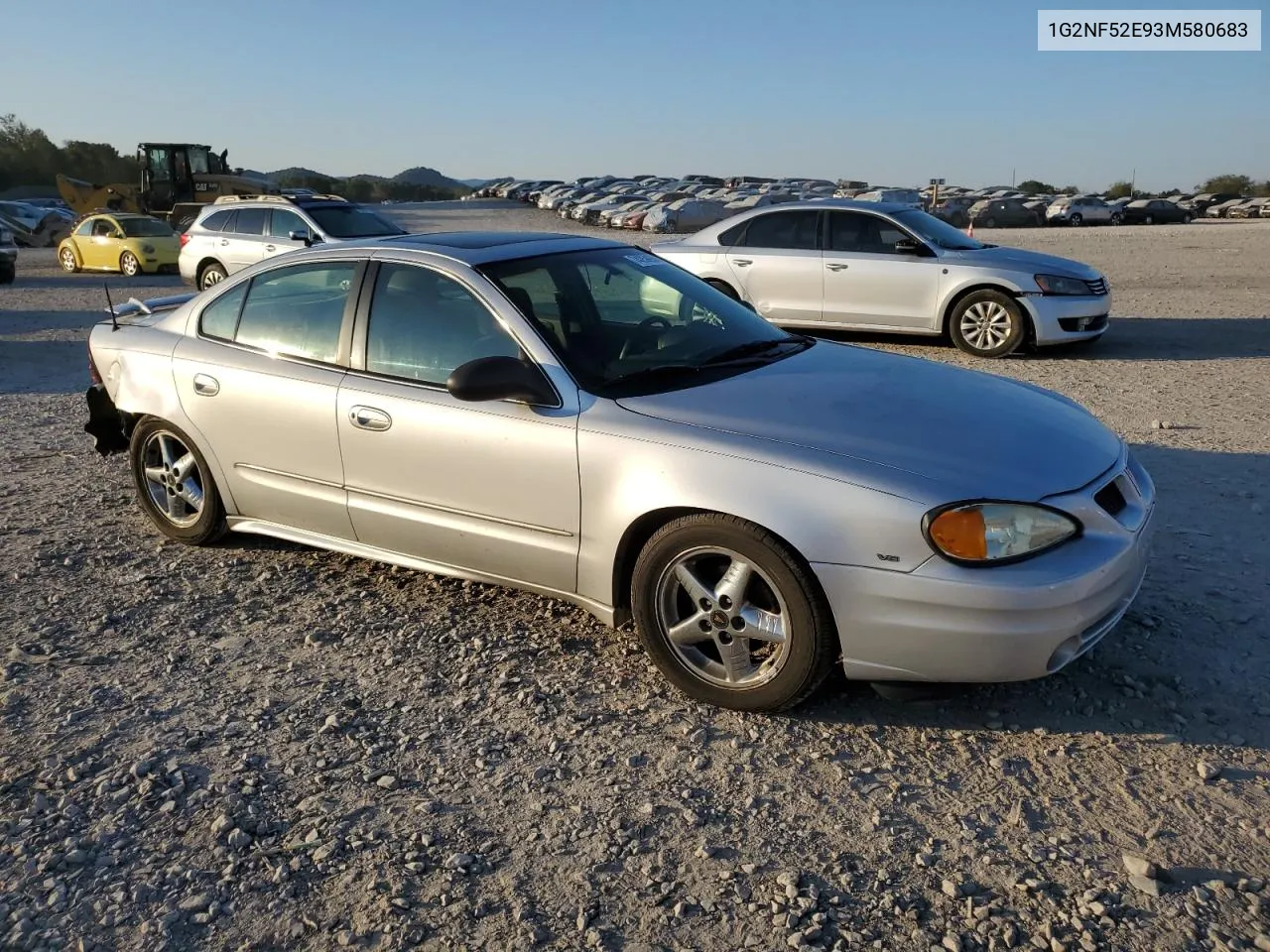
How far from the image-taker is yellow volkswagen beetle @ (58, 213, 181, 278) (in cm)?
2230

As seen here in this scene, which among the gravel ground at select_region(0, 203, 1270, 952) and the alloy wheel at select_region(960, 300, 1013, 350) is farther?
the alloy wheel at select_region(960, 300, 1013, 350)

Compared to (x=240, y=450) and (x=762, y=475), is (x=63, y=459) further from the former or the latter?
(x=762, y=475)

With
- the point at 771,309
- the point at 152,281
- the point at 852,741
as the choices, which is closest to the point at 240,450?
the point at 852,741

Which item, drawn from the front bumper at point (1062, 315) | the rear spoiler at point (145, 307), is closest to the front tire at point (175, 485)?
the rear spoiler at point (145, 307)

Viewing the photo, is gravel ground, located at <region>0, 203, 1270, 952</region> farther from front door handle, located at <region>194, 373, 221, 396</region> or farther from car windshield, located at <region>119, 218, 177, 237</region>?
car windshield, located at <region>119, 218, 177, 237</region>

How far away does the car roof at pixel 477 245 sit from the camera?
436cm

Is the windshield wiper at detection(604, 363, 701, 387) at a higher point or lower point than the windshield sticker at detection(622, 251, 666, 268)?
lower

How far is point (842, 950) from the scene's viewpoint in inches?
96.3

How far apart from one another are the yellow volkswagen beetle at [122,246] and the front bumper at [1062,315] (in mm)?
18721

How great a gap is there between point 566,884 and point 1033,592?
160cm

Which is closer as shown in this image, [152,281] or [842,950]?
[842,950]

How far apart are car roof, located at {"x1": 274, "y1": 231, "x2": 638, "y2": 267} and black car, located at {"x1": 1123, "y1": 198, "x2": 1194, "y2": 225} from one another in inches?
1988

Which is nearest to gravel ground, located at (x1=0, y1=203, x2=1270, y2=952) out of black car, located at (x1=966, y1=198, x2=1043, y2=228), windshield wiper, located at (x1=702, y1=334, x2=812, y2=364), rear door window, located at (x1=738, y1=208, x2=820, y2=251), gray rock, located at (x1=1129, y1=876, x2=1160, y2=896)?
→ gray rock, located at (x1=1129, y1=876, x2=1160, y2=896)

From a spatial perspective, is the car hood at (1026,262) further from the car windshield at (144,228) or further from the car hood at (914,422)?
the car windshield at (144,228)
